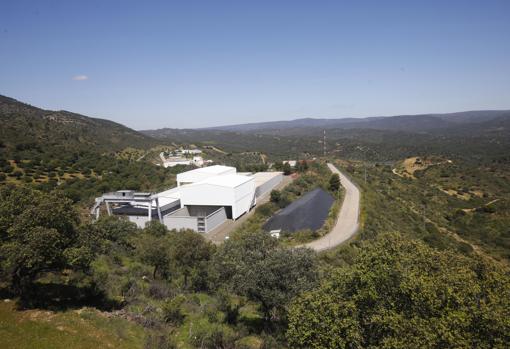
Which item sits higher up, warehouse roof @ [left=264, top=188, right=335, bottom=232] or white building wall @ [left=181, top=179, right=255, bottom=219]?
white building wall @ [left=181, top=179, right=255, bottom=219]

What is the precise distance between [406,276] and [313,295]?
2794 millimetres

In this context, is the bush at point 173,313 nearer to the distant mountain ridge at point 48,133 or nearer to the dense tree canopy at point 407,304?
the dense tree canopy at point 407,304

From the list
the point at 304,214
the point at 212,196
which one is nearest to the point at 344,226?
the point at 304,214

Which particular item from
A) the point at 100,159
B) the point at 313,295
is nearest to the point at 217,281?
the point at 313,295

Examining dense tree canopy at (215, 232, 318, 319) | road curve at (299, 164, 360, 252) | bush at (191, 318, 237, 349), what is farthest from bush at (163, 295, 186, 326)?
road curve at (299, 164, 360, 252)

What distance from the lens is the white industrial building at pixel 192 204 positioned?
118 ft

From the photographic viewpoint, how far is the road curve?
3000 centimetres

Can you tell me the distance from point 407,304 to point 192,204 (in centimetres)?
3411

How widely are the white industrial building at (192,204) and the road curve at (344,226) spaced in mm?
11528

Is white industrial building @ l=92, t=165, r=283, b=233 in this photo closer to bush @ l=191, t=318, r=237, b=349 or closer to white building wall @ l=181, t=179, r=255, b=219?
white building wall @ l=181, t=179, r=255, b=219

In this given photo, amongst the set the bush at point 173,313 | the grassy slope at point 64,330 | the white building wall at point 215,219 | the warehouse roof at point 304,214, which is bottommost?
the warehouse roof at point 304,214

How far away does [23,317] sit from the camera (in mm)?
11195

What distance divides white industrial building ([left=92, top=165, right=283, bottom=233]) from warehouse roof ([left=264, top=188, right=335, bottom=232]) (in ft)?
15.3

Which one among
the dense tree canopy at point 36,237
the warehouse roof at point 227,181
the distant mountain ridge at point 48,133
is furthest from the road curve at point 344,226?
the distant mountain ridge at point 48,133
